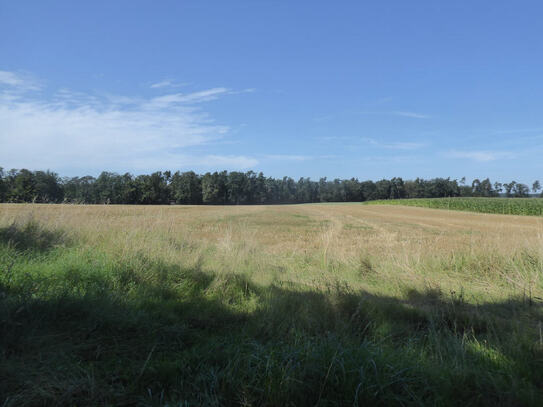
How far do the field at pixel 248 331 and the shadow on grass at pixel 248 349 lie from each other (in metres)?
0.02

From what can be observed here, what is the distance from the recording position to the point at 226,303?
15.9ft

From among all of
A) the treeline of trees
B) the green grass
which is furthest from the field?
the treeline of trees

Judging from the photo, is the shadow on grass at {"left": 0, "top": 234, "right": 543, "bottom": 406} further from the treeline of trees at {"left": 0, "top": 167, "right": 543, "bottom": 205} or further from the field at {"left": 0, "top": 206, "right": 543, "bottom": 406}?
the treeline of trees at {"left": 0, "top": 167, "right": 543, "bottom": 205}

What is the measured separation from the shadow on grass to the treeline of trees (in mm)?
73755

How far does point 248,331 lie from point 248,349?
0.59 m

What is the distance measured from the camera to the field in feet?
8.33

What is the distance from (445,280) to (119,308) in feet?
22.9

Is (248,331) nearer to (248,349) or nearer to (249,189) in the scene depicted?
(248,349)

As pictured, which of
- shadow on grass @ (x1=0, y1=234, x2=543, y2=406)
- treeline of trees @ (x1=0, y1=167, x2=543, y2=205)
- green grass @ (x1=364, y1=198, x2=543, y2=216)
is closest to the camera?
shadow on grass @ (x1=0, y1=234, x2=543, y2=406)

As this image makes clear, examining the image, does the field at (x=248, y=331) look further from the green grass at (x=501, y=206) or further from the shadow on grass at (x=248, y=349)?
the green grass at (x=501, y=206)

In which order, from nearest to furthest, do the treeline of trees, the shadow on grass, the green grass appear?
the shadow on grass < the green grass < the treeline of trees

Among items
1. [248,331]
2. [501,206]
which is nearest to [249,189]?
[501,206]

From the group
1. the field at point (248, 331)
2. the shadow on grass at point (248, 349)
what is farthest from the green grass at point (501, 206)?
the shadow on grass at point (248, 349)

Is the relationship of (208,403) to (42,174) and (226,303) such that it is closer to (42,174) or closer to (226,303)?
(226,303)
